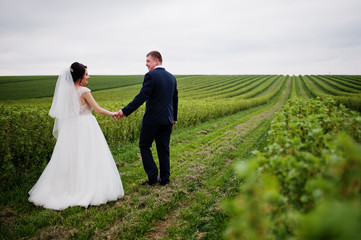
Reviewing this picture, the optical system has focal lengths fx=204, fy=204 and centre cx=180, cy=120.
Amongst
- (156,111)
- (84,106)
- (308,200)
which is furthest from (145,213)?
(308,200)

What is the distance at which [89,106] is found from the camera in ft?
15.9

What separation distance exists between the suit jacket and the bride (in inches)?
44.4

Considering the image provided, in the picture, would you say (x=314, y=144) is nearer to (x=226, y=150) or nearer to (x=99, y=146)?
(x=99, y=146)

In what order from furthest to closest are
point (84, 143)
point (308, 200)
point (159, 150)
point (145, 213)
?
point (159, 150), point (84, 143), point (145, 213), point (308, 200)

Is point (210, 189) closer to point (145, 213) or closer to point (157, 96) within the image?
point (145, 213)

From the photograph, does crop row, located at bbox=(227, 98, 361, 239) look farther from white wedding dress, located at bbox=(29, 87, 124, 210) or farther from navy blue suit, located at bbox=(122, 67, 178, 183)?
white wedding dress, located at bbox=(29, 87, 124, 210)

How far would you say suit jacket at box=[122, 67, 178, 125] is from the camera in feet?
15.5

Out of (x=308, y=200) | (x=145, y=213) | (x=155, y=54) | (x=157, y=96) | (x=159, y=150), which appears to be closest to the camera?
(x=308, y=200)

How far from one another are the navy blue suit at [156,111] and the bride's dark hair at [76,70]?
1224mm

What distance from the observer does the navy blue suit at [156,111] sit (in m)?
4.77

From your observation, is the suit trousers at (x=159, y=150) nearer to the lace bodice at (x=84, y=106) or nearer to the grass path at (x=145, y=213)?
the grass path at (x=145, y=213)

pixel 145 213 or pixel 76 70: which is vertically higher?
pixel 76 70

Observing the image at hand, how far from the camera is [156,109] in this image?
4.85 metres

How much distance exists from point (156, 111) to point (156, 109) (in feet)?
0.16
